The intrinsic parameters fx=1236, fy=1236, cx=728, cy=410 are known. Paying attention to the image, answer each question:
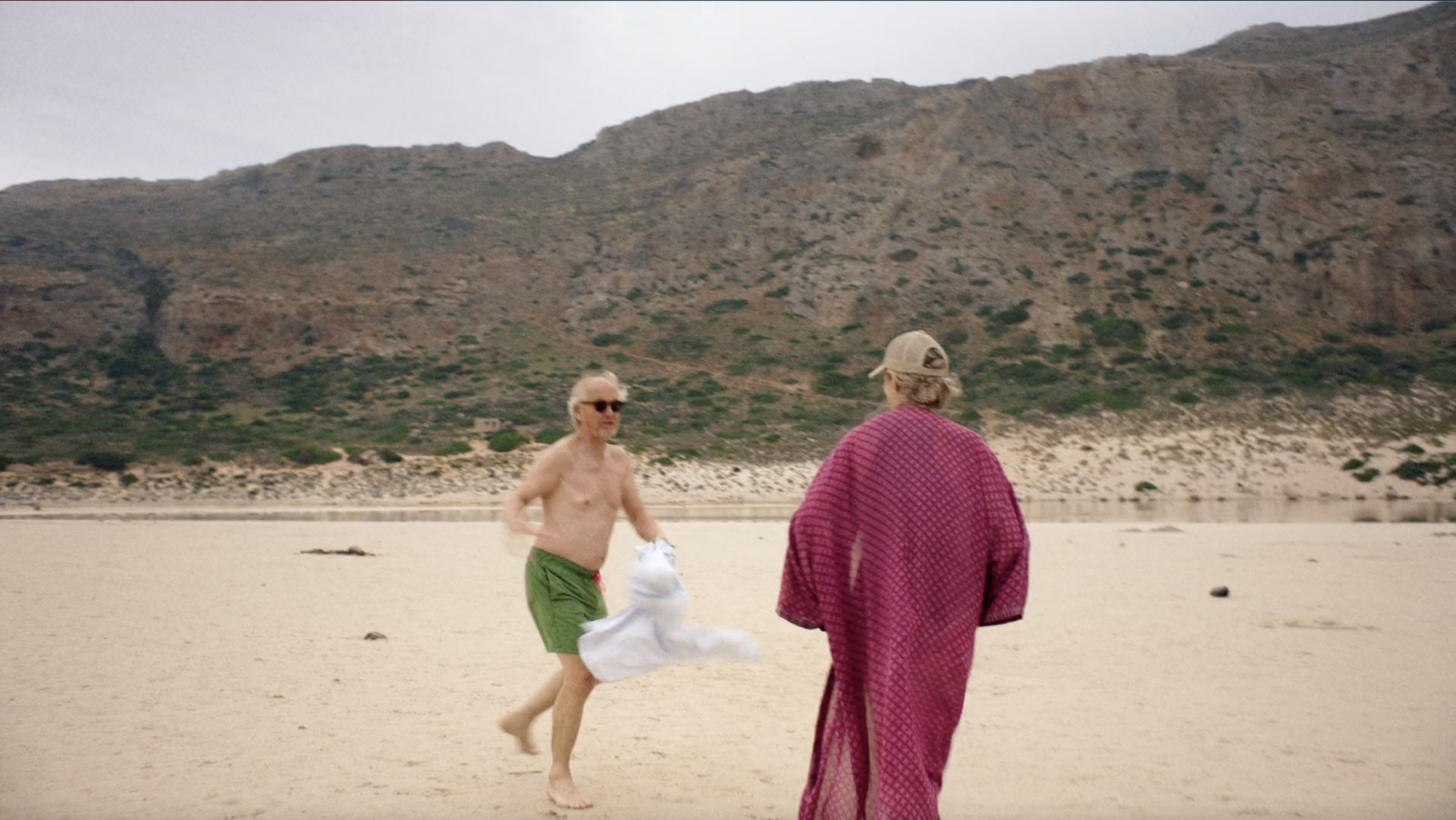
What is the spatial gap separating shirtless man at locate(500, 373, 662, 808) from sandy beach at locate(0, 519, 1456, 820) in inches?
6.9

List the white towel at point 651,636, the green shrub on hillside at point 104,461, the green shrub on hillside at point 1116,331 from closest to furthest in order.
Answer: the white towel at point 651,636 < the green shrub on hillside at point 104,461 < the green shrub on hillside at point 1116,331

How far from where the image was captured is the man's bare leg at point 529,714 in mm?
5160

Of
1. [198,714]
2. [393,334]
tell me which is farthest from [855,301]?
[198,714]

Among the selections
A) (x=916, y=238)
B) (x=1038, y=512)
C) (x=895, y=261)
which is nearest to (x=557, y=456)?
(x=1038, y=512)

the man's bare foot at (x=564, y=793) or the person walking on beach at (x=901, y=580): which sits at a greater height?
the person walking on beach at (x=901, y=580)

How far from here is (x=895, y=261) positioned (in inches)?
2162

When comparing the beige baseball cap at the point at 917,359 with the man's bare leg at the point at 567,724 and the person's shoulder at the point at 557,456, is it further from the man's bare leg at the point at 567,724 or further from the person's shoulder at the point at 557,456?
the man's bare leg at the point at 567,724

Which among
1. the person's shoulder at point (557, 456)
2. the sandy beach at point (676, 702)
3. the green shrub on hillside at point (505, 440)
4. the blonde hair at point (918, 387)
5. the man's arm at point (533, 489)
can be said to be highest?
the blonde hair at point (918, 387)

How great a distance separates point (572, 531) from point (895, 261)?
51.1m

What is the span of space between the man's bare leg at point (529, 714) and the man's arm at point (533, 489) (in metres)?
0.66

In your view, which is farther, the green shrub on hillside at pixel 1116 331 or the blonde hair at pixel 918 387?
the green shrub on hillside at pixel 1116 331

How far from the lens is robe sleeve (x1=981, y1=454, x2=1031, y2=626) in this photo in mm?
4066

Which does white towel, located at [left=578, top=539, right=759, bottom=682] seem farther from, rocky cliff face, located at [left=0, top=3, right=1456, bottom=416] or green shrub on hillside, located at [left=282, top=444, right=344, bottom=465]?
rocky cliff face, located at [left=0, top=3, right=1456, bottom=416]

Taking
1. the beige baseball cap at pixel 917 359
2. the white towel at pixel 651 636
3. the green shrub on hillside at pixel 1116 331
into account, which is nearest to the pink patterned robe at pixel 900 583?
the beige baseball cap at pixel 917 359
